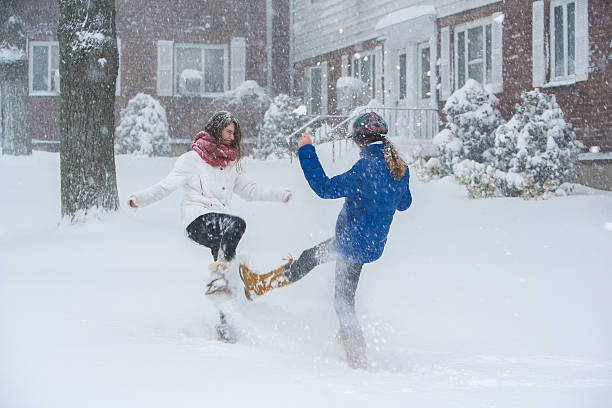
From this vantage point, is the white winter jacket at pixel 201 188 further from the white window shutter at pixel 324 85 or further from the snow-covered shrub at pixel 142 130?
the white window shutter at pixel 324 85

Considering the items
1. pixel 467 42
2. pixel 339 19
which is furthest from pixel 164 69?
pixel 467 42

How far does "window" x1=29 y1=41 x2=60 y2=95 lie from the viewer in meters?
20.6

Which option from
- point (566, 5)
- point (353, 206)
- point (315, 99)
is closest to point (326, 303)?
point (353, 206)

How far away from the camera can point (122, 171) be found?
14.4m

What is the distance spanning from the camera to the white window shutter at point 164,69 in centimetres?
2050

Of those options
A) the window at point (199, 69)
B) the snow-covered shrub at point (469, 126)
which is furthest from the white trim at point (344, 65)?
the snow-covered shrub at point (469, 126)

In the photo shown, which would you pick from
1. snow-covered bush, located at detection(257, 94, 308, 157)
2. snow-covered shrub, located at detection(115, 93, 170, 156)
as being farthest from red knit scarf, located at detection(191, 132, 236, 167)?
snow-covered shrub, located at detection(115, 93, 170, 156)

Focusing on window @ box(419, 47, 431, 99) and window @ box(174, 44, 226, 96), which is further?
window @ box(174, 44, 226, 96)

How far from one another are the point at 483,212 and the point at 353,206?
6175 millimetres

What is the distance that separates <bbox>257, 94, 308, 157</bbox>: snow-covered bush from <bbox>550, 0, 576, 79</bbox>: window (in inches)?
280

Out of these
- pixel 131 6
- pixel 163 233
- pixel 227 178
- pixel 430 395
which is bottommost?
pixel 430 395

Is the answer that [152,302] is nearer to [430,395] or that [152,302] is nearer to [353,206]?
[353,206]

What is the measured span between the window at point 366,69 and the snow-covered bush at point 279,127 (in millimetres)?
2174

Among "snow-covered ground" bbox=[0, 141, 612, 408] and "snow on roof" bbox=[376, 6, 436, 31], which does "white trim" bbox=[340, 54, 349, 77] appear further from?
"snow-covered ground" bbox=[0, 141, 612, 408]
